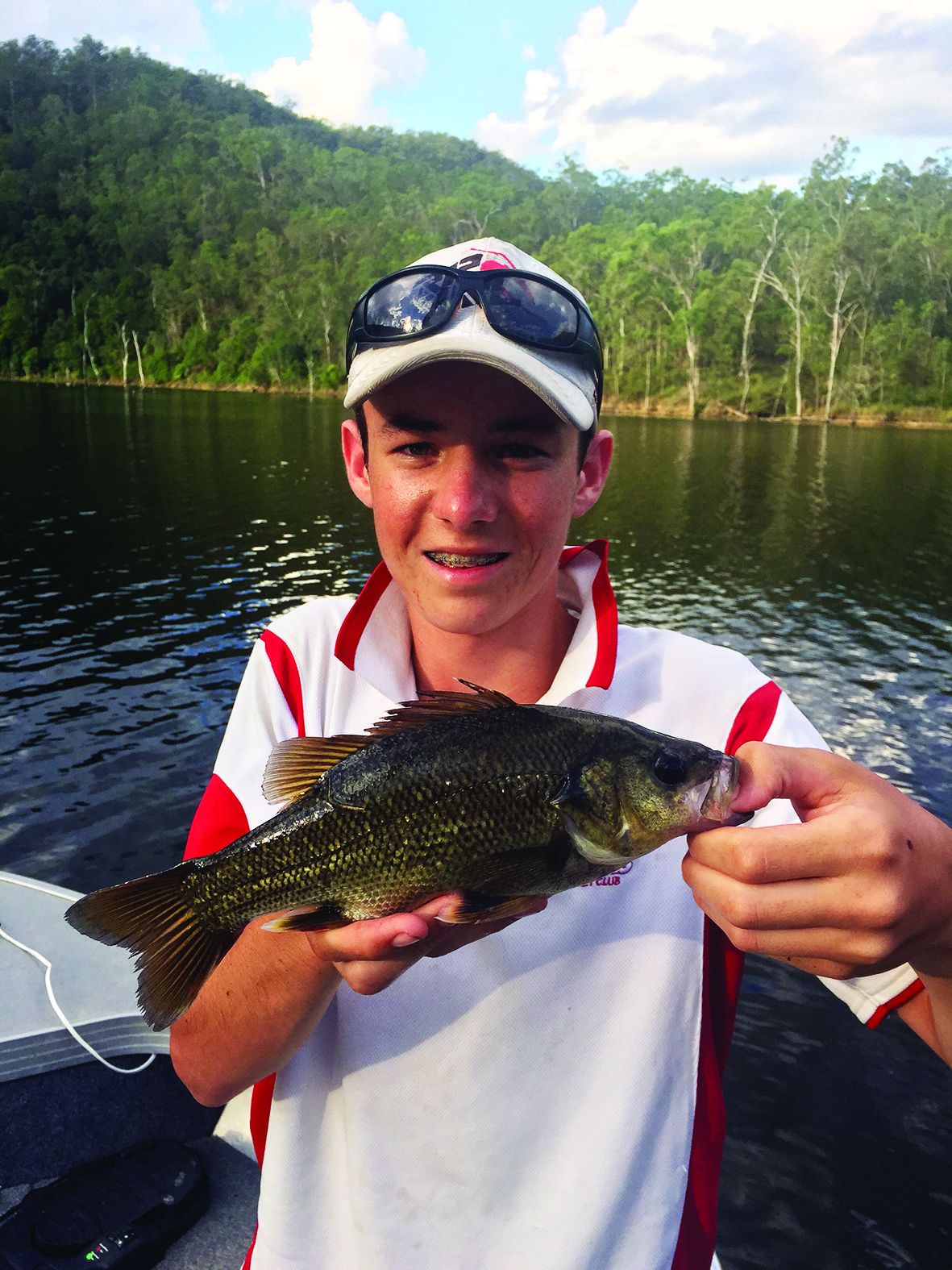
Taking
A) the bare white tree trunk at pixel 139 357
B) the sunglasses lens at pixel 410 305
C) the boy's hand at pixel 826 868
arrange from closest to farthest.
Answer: the boy's hand at pixel 826 868 < the sunglasses lens at pixel 410 305 < the bare white tree trunk at pixel 139 357

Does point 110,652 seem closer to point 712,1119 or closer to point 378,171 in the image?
point 712,1119

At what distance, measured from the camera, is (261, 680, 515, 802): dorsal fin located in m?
2.07

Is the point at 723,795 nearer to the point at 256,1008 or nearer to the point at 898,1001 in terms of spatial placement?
the point at 898,1001

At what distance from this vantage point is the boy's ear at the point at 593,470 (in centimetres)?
266

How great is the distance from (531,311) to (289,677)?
1.21m

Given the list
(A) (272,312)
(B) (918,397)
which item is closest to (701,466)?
(B) (918,397)

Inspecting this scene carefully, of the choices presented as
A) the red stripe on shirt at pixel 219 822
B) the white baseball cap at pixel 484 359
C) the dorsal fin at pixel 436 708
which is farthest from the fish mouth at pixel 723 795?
the red stripe on shirt at pixel 219 822

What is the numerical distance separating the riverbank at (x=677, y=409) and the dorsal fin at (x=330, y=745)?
A: 69.8 metres

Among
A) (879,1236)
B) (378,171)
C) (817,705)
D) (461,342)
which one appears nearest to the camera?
(461,342)

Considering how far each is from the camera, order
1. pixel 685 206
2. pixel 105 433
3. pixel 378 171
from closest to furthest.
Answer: pixel 105 433, pixel 685 206, pixel 378 171

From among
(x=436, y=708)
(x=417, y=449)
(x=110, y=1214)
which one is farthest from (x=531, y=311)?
(x=110, y=1214)

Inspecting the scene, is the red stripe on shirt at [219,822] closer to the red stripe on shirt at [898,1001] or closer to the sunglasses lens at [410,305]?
the sunglasses lens at [410,305]

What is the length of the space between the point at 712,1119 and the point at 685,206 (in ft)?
513

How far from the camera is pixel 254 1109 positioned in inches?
95.5
